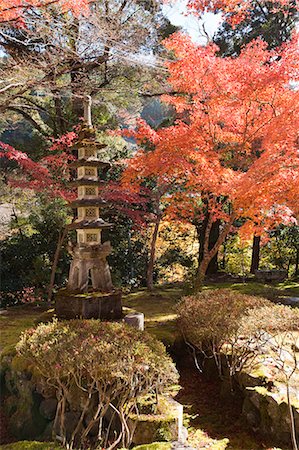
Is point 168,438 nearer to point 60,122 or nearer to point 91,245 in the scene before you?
point 91,245

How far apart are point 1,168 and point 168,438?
42.6 feet

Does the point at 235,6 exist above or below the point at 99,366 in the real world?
above

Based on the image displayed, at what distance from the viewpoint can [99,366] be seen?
4410 mm

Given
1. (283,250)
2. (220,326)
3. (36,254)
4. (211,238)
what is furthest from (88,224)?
(283,250)

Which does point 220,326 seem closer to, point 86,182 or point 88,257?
point 88,257

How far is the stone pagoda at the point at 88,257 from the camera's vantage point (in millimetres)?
7586

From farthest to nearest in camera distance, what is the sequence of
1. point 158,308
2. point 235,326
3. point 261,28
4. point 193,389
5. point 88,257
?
point 261,28, point 158,308, point 88,257, point 193,389, point 235,326

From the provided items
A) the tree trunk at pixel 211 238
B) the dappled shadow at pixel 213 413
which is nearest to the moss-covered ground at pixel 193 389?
the dappled shadow at pixel 213 413

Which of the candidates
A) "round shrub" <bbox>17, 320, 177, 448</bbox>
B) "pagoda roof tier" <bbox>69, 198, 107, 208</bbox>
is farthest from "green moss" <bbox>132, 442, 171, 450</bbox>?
"pagoda roof tier" <bbox>69, 198, 107, 208</bbox>

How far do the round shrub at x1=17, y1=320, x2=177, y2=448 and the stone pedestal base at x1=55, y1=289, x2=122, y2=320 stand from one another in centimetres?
182

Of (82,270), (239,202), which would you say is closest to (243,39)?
(239,202)

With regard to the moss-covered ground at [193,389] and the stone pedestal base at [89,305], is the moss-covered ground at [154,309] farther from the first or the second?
the stone pedestal base at [89,305]

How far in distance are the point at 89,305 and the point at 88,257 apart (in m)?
0.98

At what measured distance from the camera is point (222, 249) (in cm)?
1792
